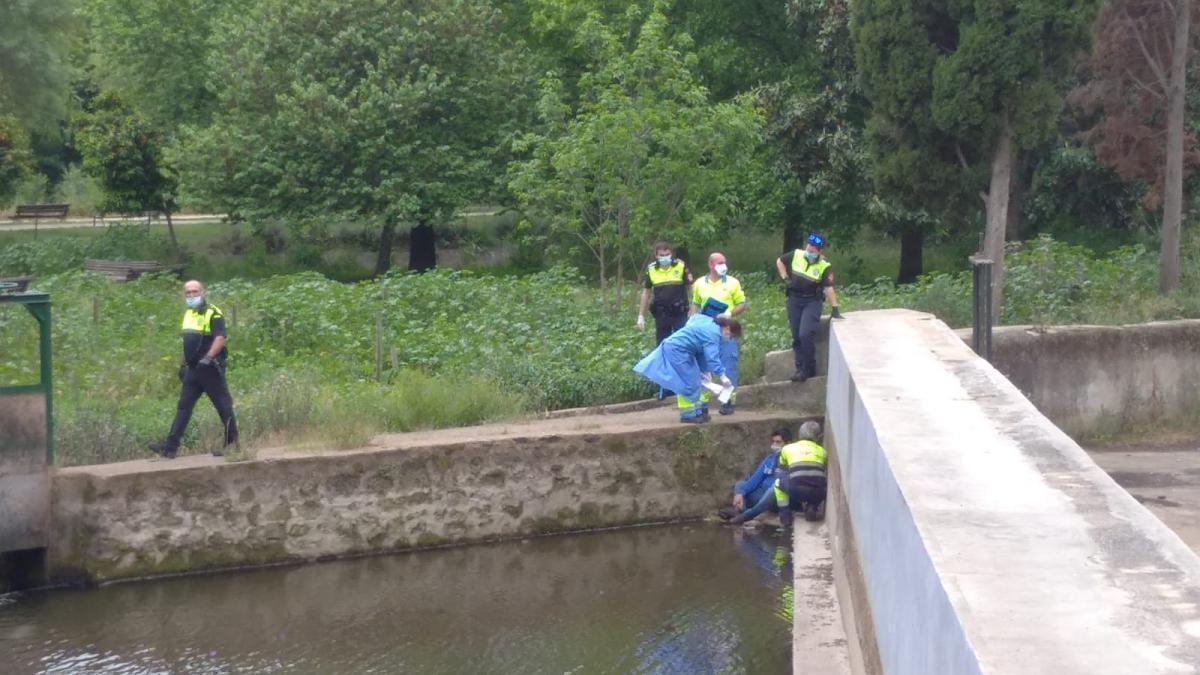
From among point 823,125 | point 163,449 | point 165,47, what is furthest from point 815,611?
point 165,47

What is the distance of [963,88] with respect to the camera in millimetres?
16656

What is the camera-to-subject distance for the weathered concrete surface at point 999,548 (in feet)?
14.1

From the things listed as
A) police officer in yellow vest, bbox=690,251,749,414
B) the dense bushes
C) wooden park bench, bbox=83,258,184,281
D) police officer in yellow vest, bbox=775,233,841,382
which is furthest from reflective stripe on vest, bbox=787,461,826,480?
wooden park bench, bbox=83,258,184,281

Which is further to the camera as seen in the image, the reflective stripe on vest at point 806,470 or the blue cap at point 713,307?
the blue cap at point 713,307

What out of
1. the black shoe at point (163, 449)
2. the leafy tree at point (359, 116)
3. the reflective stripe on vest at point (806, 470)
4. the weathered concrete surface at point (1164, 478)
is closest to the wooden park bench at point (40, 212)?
the leafy tree at point (359, 116)

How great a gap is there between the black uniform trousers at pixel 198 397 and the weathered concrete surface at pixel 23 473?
1192 mm

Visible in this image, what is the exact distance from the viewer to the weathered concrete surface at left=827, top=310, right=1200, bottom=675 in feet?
14.1

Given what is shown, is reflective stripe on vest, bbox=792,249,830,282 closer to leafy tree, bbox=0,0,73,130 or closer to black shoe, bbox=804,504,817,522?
black shoe, bbox=804,504,817,522

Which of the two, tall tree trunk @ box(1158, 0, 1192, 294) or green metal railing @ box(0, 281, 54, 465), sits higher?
tall tree trunk @ box(1158, 0, 1192, 294)

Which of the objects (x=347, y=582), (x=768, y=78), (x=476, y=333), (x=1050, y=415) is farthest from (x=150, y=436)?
(x=768, y=78)

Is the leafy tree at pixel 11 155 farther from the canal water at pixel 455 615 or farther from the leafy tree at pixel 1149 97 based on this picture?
the canal water at pixel 455 615

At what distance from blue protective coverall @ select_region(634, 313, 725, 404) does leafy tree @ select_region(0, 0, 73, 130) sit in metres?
30.5

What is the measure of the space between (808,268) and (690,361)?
5.22ft

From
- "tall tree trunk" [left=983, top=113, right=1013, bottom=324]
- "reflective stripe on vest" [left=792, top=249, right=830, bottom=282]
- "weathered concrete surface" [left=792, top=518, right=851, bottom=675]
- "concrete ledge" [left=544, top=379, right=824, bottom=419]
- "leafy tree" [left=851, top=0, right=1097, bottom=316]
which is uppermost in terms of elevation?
"leafy tree" [left=851, top=0, right=1097, bottom=316]
